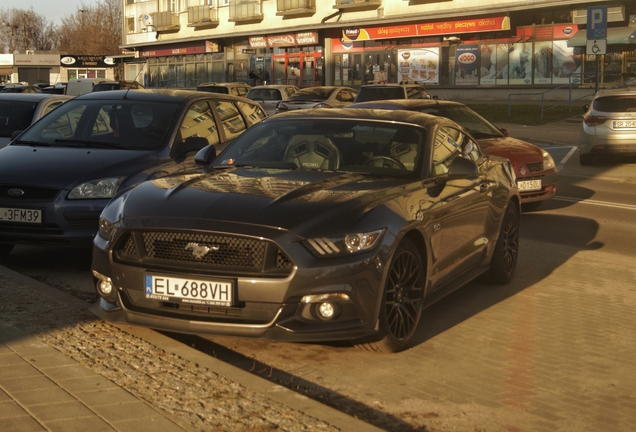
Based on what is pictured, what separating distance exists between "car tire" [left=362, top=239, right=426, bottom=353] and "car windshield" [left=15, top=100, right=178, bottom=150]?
13.0ft

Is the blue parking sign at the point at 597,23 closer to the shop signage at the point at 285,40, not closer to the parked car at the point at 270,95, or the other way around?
the parked car at the point at 270,95

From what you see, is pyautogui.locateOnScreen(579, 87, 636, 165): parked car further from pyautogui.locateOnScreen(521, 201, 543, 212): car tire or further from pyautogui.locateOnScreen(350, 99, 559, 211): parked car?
pyautogui.locateOnScreen(350, 99, 559, 211): parked car

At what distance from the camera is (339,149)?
21.7 ft

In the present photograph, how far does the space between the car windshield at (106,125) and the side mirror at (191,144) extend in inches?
9.4

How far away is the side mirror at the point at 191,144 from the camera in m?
8.98

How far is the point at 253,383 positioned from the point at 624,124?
15977mm

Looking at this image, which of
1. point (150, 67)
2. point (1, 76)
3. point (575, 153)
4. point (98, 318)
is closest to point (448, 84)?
point (575, 153)

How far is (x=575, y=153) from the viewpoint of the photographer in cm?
2280

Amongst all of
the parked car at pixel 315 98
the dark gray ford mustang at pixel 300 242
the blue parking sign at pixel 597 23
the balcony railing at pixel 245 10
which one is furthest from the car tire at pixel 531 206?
the balcony railing at pixel 245 10

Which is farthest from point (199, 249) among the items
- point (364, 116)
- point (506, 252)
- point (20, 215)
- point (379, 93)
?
point (379, 93)

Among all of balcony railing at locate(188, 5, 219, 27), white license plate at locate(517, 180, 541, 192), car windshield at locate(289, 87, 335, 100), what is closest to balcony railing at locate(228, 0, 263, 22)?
balcony railing at locate(188, 5, 219, 27)

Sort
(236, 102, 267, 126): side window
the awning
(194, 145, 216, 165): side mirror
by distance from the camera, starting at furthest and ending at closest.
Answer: the awning, (236, 102, 267, 126): side window, (194, 145, 216, 165): side mirror

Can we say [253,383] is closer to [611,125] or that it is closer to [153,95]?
[153,95]

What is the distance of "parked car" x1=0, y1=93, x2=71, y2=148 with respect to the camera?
11.9 meters
